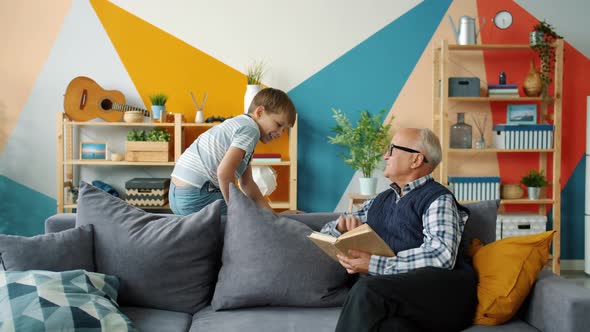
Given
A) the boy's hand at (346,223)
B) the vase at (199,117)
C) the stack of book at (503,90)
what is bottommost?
the boy's hand at (346,223)

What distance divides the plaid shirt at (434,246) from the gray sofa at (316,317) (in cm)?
27

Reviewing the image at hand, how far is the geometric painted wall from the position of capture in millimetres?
4848

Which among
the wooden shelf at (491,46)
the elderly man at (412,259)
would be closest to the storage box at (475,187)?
the wooden shelf at (491,46)

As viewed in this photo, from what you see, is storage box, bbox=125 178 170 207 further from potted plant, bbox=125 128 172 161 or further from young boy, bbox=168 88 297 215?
young boy, bbox=168 88 297 215

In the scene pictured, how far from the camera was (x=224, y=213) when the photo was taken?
2697 millimetres

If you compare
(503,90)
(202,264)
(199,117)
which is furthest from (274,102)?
(503,90)

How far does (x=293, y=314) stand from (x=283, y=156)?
9.40ft

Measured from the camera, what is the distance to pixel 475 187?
487 cm

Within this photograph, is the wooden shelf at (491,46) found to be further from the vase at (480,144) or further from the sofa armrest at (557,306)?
the sofa armrest at (557,306)

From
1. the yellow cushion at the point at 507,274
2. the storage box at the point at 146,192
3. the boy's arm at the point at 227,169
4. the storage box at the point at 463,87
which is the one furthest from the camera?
the storage box at the point at 463,87

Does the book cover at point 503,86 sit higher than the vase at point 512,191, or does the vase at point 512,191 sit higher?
the book cover at point 503,86

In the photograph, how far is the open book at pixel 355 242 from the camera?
1934 mm

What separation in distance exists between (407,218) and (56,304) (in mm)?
1296

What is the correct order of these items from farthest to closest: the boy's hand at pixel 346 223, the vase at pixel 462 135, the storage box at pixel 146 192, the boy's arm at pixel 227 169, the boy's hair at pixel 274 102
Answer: the vase at pixel 462 135
the storage box at pixel 146 192
the boy's hair at pixel 274 102
the boy's arm at pixel 227 169
the boy's hand at pixel 346 223
